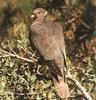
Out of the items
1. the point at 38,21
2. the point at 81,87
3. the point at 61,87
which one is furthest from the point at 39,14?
the point at 81,87

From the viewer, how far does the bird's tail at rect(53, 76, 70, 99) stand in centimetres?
637

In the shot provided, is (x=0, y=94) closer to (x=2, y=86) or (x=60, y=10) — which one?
(x=2, y=86)

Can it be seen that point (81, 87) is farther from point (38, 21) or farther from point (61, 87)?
point (38, 21)

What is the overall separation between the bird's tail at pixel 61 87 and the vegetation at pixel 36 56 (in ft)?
0.16

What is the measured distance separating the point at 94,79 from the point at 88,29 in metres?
2.84

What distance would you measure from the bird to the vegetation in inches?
2.8

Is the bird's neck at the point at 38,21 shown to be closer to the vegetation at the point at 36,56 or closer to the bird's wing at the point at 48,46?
the vegetation at the point at 36,56

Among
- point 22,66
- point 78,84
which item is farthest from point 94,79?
point 22,66

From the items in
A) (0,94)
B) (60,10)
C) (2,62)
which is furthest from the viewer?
(60,10)

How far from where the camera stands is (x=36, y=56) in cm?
690

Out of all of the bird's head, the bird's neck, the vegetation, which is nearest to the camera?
the vegetation

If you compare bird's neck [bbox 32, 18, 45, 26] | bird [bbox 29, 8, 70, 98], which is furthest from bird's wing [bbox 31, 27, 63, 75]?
bird's neck [bbox 32, 18, 45, 26]

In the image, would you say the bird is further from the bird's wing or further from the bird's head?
the bird's head

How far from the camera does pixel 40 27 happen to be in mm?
7359
